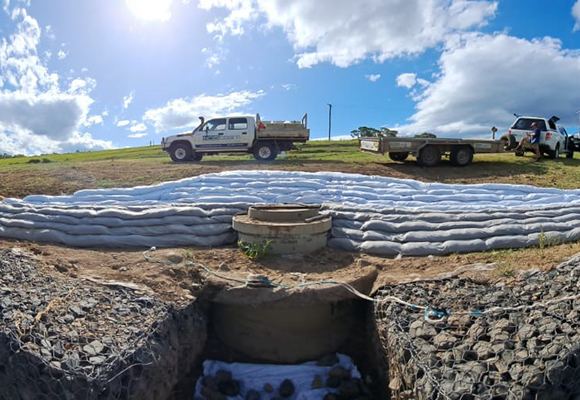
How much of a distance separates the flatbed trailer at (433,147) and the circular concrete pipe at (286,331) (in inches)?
251

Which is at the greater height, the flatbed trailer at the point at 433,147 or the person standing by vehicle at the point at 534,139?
the person standing by vehicle at the point at 534,139

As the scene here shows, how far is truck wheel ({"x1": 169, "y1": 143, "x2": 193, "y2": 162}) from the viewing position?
11938mm

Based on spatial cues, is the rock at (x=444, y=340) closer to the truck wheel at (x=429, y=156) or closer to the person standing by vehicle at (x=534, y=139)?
the truck wheel at (x=429, y=156)

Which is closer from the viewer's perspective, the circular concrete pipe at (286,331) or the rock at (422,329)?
the rock at (422,329)

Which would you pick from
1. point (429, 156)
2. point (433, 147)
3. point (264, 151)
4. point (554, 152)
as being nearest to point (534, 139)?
point (554, 152)

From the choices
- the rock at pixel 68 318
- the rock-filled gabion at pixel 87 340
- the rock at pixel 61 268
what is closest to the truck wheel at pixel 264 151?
the rock at pixel 61 268

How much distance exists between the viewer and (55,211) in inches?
223

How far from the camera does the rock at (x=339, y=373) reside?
3.72 m

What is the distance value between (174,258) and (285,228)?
3.92 ft

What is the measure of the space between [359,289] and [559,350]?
1.74 m

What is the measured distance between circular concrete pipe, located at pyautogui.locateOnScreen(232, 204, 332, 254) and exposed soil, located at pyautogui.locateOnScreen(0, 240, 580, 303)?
0.13m

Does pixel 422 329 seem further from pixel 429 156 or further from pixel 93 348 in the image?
pixel 429 156

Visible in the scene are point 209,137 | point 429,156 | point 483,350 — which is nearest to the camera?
point 483,350

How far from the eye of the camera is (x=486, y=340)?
288 cm
